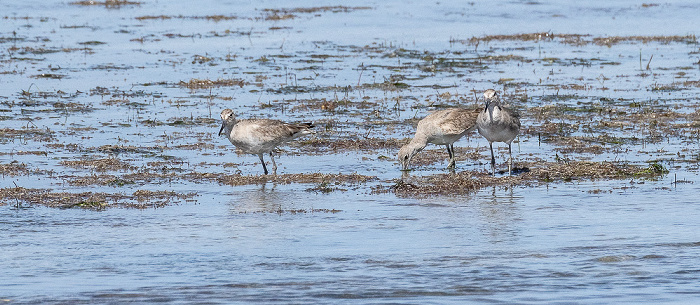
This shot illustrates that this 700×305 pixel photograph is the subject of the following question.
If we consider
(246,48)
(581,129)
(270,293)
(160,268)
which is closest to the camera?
(270,293)

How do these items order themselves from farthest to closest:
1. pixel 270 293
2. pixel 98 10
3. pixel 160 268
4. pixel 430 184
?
pixel 98 10
pixel 430 184
pixel 160 268
pixel 270 293

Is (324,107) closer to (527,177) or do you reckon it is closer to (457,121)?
(457,121)

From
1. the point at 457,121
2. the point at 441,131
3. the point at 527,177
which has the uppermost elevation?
the point at 457,121

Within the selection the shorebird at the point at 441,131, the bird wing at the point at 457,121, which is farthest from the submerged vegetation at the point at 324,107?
the bird wing at the point at 457,121

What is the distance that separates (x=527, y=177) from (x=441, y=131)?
169 cm

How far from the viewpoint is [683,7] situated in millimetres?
42594

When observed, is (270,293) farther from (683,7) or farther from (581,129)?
(683,7)

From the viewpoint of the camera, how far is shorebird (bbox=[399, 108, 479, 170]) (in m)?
15.6

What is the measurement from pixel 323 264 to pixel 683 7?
35.6 metres

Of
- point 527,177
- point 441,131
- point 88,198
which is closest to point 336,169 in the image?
point 441,131

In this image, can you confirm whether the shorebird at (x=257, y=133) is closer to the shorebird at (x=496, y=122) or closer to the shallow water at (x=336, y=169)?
the shallow water at (x=336, y=169)

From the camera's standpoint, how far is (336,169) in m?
15.5

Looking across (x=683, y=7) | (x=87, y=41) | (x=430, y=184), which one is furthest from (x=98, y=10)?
(x=430, y=184)

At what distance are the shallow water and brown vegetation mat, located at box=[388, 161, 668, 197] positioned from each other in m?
0.29
